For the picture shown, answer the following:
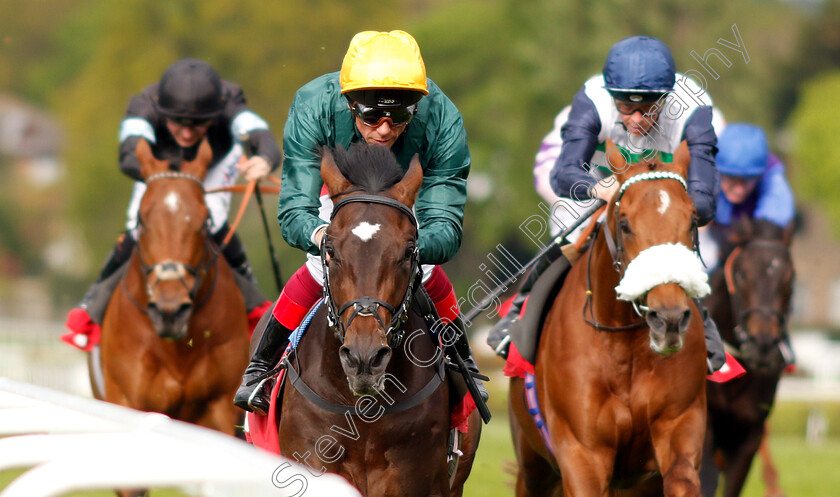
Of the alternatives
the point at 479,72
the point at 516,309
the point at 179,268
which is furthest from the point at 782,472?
the point at 479,72

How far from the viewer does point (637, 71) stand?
17.6 feet

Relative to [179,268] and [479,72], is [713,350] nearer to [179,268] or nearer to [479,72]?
[179,268]

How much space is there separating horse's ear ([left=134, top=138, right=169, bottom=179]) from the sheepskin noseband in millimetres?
3070

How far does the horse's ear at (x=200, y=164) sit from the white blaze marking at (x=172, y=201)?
276 mm

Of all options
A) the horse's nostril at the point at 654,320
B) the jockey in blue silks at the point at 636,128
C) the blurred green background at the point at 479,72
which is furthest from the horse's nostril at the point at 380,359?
the blurred green background at the point at 479,72

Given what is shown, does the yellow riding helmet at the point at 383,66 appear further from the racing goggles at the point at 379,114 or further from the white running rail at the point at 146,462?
the white running rail at the point at 146,462

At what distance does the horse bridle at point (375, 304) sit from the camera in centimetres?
382

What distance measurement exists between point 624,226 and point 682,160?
416 mm

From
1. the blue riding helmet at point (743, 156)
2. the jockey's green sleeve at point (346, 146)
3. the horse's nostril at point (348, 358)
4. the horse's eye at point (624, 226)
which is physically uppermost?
the jockey's green sleeve at point (346, 146)

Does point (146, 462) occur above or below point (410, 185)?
above

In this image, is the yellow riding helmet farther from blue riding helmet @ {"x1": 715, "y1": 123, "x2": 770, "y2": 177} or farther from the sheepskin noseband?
blue riding helmet @ {"x1": 715, "y1": 123, "x2": 770, "y2": 177}

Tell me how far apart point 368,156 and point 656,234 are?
1186 millimetres

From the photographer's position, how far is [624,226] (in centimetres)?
480

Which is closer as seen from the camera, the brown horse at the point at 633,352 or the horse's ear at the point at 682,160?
the brown horse at the point at 633,352
